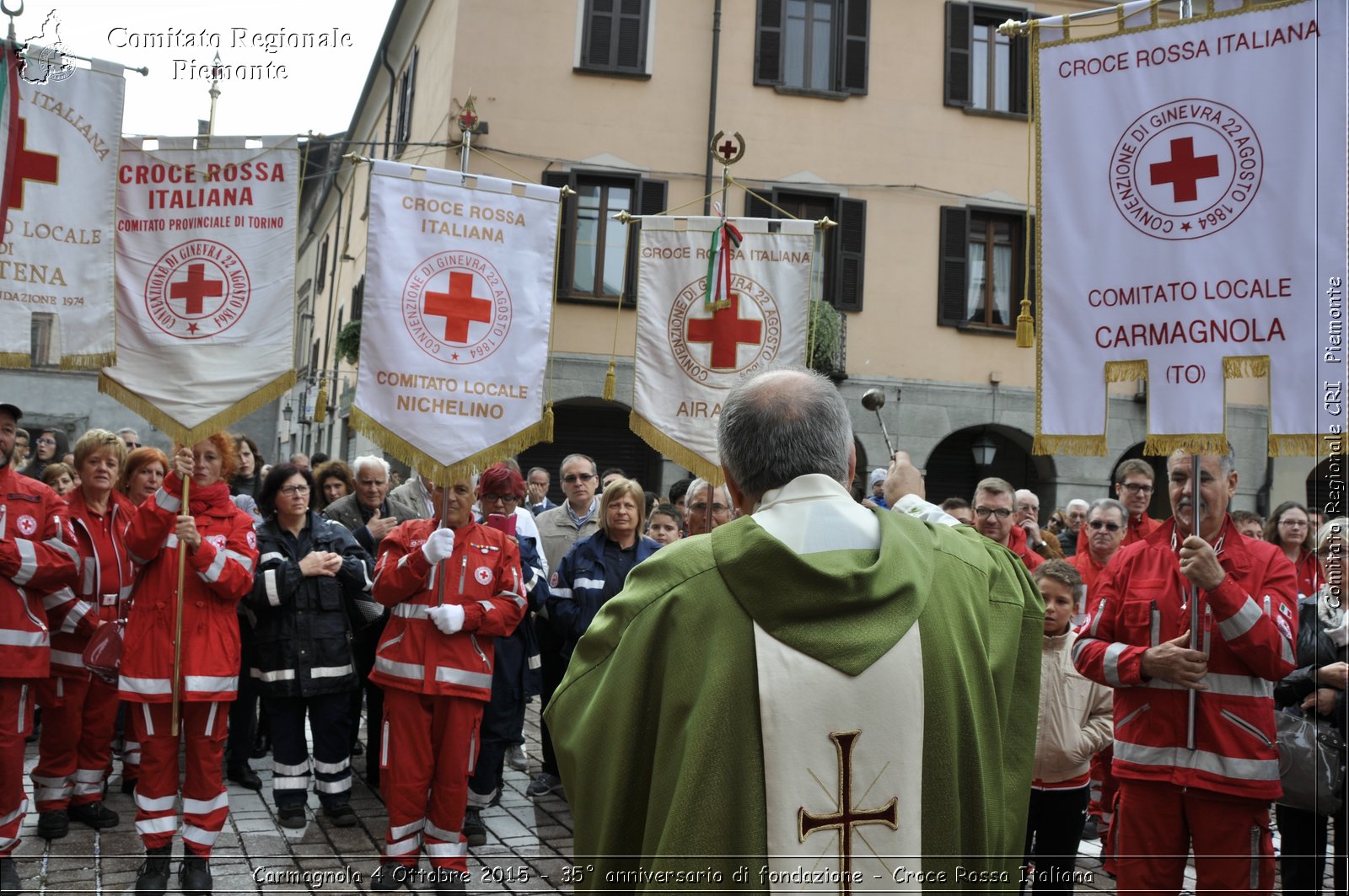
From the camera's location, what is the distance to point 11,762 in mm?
4930

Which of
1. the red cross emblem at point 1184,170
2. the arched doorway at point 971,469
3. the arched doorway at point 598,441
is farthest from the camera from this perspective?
the arched doorway at point 971,469

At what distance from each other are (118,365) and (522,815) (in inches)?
132

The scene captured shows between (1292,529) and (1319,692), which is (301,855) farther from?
A: (1292,529)

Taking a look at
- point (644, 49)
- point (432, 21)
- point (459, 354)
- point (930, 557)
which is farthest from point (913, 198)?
point (930, 557)

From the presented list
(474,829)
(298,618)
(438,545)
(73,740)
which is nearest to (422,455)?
(438,545)

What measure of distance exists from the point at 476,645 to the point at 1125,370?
3.19 m

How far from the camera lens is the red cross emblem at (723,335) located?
6598 millimetres

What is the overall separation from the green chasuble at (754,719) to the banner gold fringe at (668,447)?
4.03m

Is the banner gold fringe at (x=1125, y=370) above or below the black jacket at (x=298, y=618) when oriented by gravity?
above

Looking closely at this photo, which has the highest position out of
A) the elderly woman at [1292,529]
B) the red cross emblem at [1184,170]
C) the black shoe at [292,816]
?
the red cross emblem at [1184,170]

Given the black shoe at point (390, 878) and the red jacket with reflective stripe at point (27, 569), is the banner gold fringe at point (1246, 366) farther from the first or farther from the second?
the red jacket with reflective stripe at point (27, 569)

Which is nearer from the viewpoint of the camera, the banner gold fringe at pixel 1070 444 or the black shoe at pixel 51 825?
the banner gold fringe at pixel 1070 444

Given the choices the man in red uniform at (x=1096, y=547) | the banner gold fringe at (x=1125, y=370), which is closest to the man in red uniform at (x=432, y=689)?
the banner gold fringe at (x=1125, y=370)

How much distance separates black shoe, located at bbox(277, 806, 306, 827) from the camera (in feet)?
19.6
